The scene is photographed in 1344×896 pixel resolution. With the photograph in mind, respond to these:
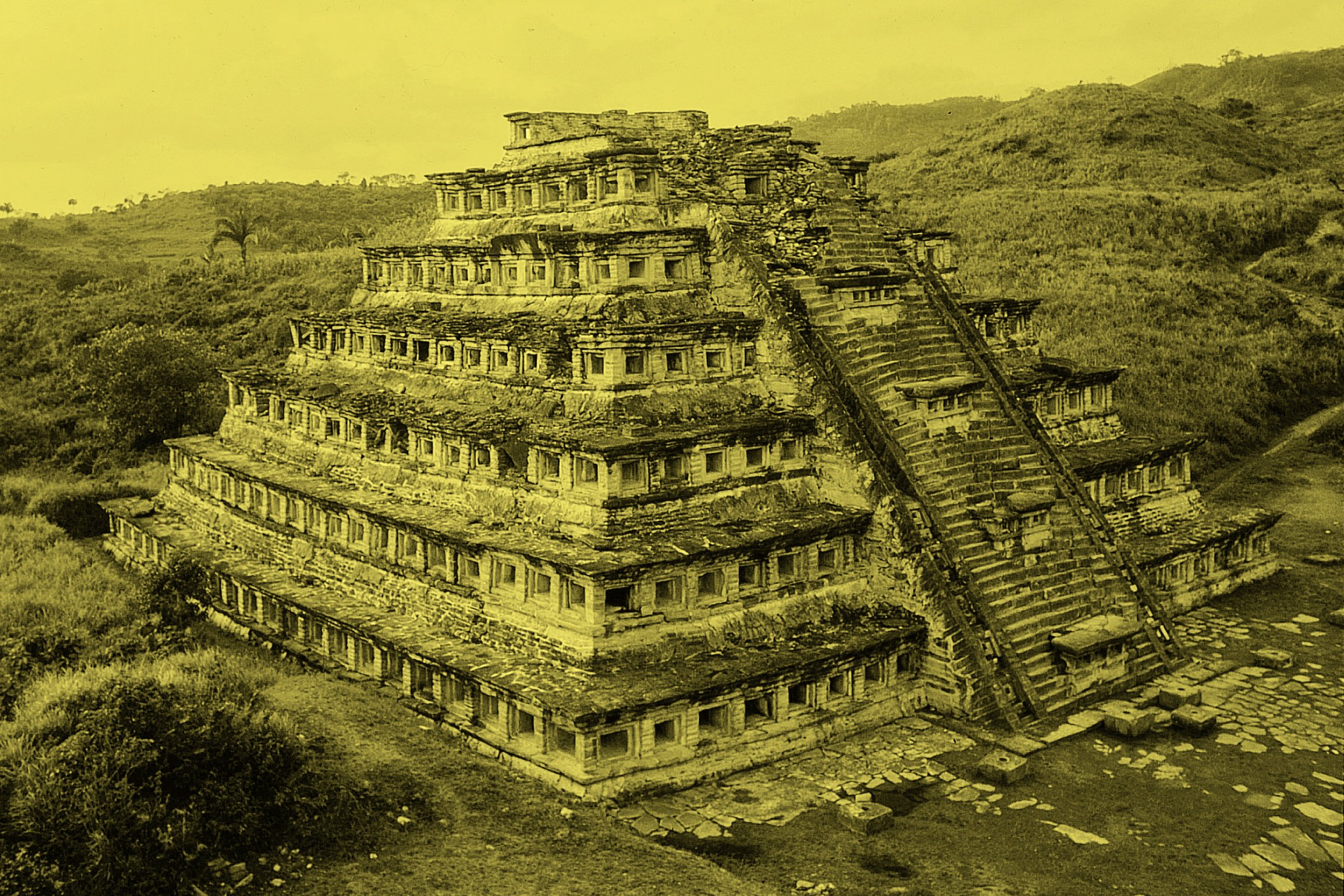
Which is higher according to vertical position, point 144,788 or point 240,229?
point 240,229

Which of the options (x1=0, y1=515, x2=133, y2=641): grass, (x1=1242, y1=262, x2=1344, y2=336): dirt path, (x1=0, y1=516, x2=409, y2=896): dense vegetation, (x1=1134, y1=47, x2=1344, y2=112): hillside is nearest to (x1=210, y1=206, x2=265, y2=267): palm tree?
(x1=0, y1=515, x2=133, y2=641): grass

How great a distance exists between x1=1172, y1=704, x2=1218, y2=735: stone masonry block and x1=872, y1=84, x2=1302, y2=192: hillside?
47091 mm

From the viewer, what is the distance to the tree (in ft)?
123

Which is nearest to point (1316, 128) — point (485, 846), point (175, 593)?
point (175, 593)

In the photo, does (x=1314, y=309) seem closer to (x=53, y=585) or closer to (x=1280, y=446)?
(x=1280, y=446)

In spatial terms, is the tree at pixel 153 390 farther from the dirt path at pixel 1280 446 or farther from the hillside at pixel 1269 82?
the hillside at pixel 1269 82

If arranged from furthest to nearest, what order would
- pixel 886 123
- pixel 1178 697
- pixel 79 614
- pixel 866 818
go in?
pixel 886 123 → pixel 79 614 → pixel 1178 697 → pixel 866 818

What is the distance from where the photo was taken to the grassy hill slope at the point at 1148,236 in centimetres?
3797

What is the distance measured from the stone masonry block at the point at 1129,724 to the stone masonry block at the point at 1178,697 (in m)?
0.65

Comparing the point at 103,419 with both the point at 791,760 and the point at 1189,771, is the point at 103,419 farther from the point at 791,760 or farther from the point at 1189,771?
the point at 1189,771

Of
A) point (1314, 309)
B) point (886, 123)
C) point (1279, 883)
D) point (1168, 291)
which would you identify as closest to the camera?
point (1279, 883)

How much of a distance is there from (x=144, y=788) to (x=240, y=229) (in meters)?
47.6

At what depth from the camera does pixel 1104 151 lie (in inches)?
2459

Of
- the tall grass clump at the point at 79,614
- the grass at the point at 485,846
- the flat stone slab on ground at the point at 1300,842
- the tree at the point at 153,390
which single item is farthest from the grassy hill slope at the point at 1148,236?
the tree at the point at 153,390
